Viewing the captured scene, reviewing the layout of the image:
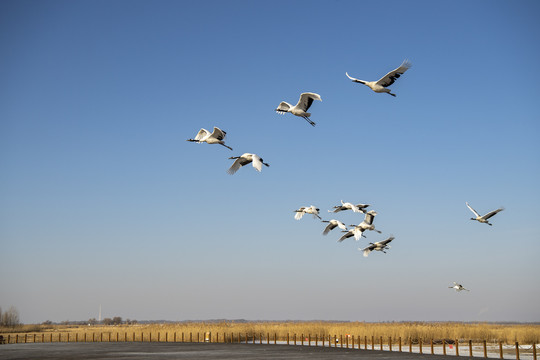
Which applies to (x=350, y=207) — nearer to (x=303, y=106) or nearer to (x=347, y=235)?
(x=347, y=235)

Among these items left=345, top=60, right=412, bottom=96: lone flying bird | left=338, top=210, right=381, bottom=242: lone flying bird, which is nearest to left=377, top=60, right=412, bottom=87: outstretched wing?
left=345, top=60, right=412, bottom=96: lone flying bird

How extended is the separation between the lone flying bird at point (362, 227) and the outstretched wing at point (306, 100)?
800 centimetres

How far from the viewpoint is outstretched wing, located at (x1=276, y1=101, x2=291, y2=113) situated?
20938 mm

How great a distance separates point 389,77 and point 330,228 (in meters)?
10.9

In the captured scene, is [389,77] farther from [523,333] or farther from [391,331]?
[523,333]

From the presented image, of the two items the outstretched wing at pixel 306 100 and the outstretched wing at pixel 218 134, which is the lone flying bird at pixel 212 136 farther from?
the outstretched wing at pixel 306 100

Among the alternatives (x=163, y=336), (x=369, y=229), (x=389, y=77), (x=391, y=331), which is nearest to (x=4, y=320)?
(x=163, y=336)

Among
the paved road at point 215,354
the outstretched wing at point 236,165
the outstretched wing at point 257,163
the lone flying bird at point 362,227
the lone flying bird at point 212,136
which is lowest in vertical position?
the paved road at point 215,354

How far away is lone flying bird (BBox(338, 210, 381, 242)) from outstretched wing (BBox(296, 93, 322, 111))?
Answer: 26.2ft

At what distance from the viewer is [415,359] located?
2534cm

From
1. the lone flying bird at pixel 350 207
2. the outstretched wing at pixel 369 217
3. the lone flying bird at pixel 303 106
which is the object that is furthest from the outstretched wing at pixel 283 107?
the outstretched wing at pixel 369 217

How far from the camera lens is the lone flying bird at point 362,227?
85.6 ft

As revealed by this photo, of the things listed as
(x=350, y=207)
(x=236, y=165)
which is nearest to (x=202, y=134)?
(x=236, y=165)

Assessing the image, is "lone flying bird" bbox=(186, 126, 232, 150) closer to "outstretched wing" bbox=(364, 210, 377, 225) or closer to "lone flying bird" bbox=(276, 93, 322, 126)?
"lone flying bird" bbox=(276, 93, 322, 126)
